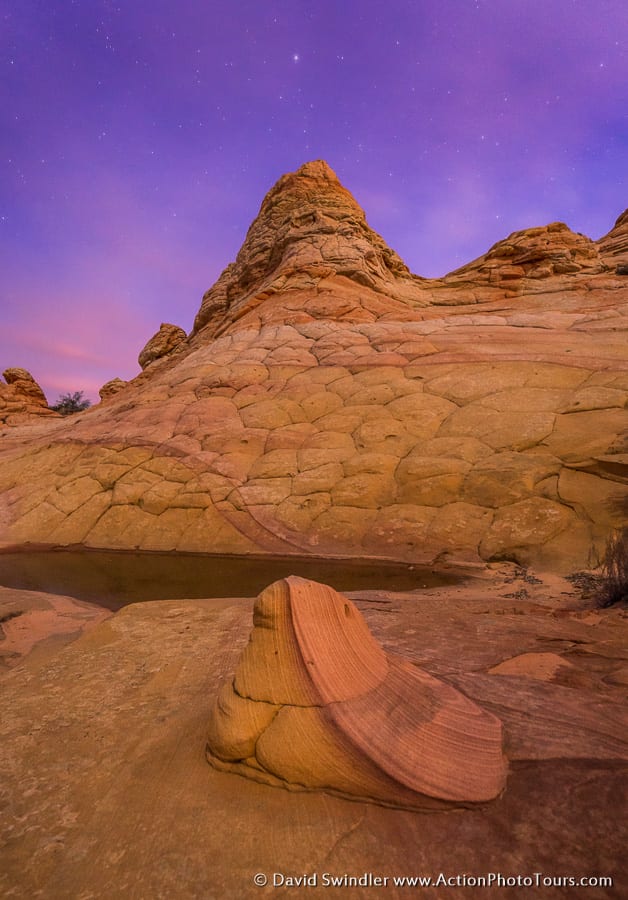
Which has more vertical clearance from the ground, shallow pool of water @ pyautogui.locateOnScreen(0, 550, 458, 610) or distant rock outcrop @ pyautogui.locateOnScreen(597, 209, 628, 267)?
distant rock outcrop @ pyautogui.locateOnScreen(597, 209, 628, 267)

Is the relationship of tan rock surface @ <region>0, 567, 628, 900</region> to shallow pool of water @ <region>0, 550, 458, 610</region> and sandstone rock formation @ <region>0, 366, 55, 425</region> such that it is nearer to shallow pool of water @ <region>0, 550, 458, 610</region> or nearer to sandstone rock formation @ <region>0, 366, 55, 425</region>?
shallow pool of water @ <region>0, 550, 458, 610</region>

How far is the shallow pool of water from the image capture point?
14.5 ft

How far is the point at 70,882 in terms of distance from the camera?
1031 millimetres

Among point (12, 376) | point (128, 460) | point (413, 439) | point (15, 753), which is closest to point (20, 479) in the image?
point (128, 460)

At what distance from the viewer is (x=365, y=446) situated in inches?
272

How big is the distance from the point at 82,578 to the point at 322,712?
4593mm

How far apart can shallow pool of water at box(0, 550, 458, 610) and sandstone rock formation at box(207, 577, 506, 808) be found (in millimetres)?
2786

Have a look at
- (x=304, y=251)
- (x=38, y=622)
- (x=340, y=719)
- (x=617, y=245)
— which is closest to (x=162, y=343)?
(x=304, y=251)

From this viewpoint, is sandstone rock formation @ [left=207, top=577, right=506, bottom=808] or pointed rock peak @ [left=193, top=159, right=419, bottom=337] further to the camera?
pointed rock peak @ [left=193, top=159, right=419, bottom=337]

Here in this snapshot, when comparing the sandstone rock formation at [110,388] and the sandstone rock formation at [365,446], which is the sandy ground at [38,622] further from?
the sandstone rock formation at [110,388]

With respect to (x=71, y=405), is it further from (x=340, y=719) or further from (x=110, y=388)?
(x=340, y=719)

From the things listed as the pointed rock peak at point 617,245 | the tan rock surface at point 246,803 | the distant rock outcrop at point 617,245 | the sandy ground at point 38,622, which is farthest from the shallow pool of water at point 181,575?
the distant rock outcrop at point 617,245

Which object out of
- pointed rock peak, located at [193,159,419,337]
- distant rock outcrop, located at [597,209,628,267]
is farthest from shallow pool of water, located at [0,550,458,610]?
distant rock outcrop, located at [597,209,628,267]

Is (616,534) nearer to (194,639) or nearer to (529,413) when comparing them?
(529,413)
